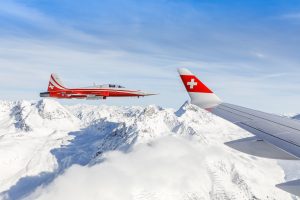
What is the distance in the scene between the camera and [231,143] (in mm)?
19156

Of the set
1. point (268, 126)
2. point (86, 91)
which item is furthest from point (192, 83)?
point (86, 91)

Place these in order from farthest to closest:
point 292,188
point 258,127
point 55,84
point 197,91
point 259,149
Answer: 1. point 55,84
2. point 197,91
3. point 258,127
4. point 259,149
5. point 292,188

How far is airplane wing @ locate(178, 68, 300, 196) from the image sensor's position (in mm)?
14695

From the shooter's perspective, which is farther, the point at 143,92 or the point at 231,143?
the point at 143,92

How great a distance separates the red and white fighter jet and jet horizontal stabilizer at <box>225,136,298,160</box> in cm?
3622

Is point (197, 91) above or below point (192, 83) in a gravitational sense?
below

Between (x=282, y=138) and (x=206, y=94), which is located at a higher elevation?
(x=206, y=94)

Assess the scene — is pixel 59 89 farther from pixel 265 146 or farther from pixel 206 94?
pixel 265 146

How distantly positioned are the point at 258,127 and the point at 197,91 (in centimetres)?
943

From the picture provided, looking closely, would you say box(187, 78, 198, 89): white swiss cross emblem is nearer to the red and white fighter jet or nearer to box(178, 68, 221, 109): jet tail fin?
box(178, 68, 221, 109): jet tail fin

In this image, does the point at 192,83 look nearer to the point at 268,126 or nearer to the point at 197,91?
the point at 197,91

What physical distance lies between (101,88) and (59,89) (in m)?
7.49

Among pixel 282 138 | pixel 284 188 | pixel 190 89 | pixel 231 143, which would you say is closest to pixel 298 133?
pixel 282 138

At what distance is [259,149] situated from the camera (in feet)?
56.1
